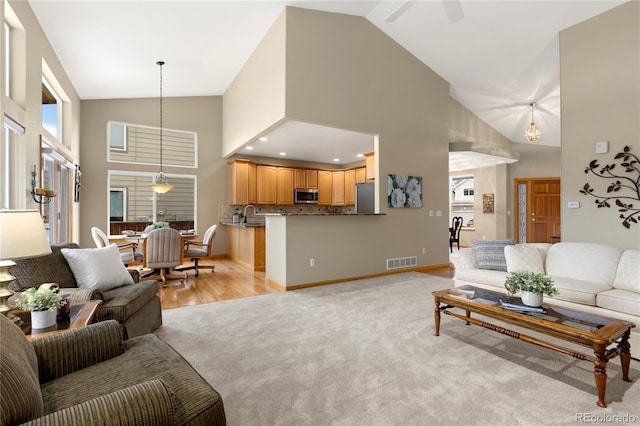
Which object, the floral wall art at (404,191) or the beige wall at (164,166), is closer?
the floral wall art at (404,191)

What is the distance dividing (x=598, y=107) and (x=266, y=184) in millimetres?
6277

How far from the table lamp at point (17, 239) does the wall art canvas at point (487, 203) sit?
9.61 meters

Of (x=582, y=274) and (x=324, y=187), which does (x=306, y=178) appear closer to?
(x=324, y=187)

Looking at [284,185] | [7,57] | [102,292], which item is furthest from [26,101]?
[284,185]

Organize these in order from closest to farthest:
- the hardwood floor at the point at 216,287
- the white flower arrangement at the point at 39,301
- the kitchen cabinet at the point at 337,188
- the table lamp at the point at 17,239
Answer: the table lamp at the point at 17,239 → the white flower arrangement at the point at 39,301 → the hardwood floor at the point at 216,287 → the kitchen cabinet at the point at 337,188

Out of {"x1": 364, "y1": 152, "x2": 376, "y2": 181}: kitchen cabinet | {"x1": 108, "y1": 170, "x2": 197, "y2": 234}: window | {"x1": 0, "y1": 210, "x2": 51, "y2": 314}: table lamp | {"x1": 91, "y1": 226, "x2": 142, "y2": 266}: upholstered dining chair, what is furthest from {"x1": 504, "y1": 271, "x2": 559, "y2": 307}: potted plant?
{"x1": 108, "y1": 170, "x2": 197, "y2": 234}: window

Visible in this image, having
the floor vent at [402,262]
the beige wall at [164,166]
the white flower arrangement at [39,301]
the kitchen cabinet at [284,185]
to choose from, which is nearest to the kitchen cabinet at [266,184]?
the kitchen cabinet at [284,185]

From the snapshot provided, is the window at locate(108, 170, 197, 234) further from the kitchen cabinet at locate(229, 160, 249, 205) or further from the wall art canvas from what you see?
the wall art canvas

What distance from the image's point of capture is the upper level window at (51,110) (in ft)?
15.1

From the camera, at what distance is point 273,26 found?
15.4 feet

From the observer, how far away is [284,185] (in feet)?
26.1

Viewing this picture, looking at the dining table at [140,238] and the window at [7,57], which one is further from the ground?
the window at [7,57]

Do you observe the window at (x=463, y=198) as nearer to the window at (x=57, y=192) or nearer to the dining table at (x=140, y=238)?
the dining table at (x=140, y=238)

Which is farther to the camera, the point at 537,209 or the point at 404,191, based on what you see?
the point at 537,209
